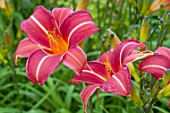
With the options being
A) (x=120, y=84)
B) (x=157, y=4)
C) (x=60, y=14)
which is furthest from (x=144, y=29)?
(x=120, y=84)

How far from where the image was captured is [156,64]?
1.25 metres

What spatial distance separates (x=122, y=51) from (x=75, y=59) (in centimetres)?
17

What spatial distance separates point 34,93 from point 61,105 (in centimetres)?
27

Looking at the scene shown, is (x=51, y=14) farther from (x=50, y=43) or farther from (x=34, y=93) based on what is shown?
(x=34, y=93)

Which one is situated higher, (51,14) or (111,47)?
(51,14)

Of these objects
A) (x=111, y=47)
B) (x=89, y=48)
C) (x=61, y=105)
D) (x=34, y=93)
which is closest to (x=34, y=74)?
(x=111, y=47)

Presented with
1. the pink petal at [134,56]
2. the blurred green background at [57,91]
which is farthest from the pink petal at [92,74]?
the blurred green background at [57,91]

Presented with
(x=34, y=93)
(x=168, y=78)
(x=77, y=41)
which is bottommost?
(x=34, y=93)

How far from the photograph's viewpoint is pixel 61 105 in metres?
2.35

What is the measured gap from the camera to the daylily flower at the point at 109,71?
3.80 feet

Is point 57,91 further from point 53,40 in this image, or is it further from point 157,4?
point 53,40

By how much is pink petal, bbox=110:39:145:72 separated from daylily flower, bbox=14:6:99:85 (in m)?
0.11

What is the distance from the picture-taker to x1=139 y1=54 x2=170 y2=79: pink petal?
125 centimetres

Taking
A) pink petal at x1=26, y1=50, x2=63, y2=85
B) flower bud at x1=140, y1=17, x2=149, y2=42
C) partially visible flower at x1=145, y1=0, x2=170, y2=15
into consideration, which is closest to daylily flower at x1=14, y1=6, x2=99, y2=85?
pink petal at x1=26, y1=50, x2=63, y2=85
